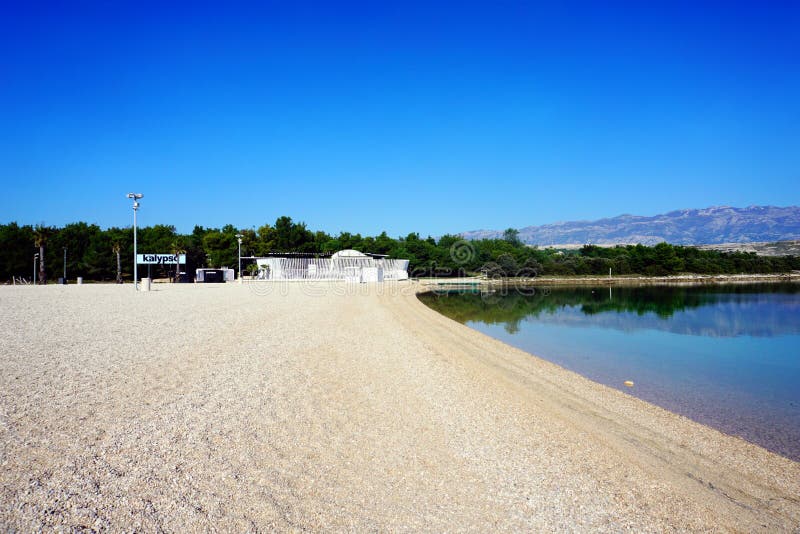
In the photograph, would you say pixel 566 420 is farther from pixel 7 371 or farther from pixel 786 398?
pixel 7 371

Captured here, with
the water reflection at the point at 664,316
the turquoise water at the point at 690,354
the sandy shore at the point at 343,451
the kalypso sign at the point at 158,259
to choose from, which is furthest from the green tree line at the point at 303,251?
the sandy shore at the point at 343,451

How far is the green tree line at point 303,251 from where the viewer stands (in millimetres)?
54562

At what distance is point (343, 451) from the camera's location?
16.9ft

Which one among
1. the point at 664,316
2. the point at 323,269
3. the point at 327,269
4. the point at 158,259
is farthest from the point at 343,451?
the point at 327,269

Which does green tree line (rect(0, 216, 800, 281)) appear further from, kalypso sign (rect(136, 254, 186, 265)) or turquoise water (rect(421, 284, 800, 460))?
turquoise water (rect(421, 284, 800, 460))

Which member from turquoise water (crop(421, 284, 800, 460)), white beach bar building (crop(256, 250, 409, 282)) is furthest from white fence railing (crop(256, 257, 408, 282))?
turquoise water (crop(421, 284, 800, 460))

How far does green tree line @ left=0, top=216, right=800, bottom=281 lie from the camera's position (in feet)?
179

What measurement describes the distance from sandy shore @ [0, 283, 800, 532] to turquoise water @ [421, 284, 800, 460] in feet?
4.55

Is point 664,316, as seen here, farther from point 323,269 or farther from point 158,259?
point 158,259

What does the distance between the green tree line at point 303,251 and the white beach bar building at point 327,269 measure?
28.7 ft

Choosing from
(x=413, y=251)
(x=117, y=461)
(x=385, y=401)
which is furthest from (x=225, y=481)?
(x=413, y=251)

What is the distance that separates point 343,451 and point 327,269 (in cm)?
5637

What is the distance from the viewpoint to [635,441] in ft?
21.3

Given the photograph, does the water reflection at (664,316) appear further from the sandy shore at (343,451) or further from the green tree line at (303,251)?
the green tree line at (303,251)
